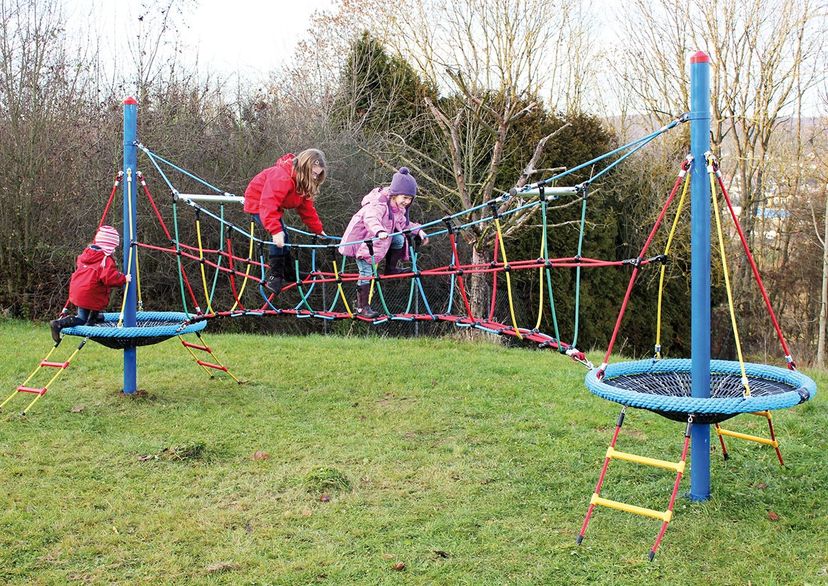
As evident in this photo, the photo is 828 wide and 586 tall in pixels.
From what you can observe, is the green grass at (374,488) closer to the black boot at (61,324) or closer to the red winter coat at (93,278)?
the black boot at (61,324)

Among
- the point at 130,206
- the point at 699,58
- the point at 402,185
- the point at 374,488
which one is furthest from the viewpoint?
the point at 130,206

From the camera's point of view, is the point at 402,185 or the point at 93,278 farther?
the point at 93,278

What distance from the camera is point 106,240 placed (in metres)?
5.97

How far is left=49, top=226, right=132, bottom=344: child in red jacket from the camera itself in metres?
5.98

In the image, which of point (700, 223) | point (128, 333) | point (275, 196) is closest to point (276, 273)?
point (275, 196)

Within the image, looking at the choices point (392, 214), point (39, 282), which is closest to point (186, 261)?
point (39, 282)

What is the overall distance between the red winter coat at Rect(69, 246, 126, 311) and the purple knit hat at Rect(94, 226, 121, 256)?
0.14 ft

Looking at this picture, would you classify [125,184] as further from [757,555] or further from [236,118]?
[236,118]

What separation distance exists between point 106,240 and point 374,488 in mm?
2967

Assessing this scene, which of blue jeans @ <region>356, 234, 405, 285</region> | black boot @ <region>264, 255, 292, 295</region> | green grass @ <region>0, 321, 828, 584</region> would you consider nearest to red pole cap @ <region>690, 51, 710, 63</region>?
green grass @ <region>0, 321, 828, 584</region>

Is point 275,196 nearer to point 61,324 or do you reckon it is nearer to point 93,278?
point 93,278

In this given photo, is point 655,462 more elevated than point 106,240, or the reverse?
point 106,240

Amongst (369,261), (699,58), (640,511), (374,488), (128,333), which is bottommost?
(374,488)

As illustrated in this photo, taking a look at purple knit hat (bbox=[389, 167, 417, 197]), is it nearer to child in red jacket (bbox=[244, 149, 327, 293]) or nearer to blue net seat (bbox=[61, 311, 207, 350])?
child in red jacket (bbox=[244, 149, 327, 293])
